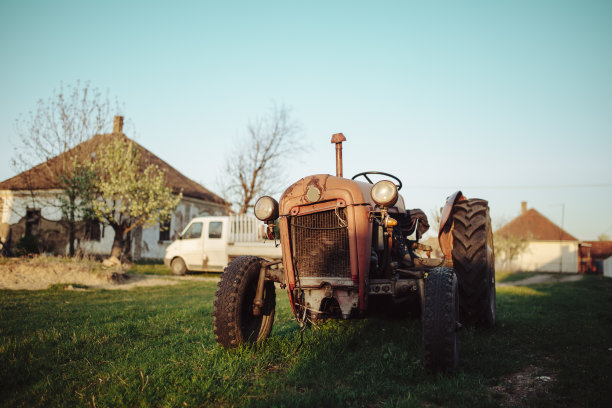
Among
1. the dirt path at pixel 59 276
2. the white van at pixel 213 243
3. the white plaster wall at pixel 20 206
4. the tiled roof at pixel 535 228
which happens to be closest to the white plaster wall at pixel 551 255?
the tiled roof at pixel 535 228

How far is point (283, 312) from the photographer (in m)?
6.34

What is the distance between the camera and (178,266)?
14695mm

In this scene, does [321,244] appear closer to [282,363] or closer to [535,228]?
[282,363]

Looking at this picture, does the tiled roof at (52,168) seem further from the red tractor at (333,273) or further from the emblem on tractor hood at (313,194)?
the emblem on tractor hood at (313,194)

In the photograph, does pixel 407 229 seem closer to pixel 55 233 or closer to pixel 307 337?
pixel 307 337

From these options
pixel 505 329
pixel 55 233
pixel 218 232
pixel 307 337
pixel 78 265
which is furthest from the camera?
pixel 55 233

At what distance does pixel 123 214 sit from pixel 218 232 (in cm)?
499

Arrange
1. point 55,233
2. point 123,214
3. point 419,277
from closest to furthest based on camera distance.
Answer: point 419,277
point 123,214
point 55,233

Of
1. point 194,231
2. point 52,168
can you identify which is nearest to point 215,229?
point 194,231

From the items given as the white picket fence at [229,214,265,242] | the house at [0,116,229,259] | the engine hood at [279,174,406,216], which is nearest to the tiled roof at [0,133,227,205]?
the house at [0,116,229,259]

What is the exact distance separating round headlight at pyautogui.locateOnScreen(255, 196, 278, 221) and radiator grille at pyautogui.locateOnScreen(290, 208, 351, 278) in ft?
0.71

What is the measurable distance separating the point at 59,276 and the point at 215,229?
5453 millimetres

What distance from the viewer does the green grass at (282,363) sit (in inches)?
104

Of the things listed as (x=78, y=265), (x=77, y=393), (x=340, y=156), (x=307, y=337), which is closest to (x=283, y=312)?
(x=307, y=337)
